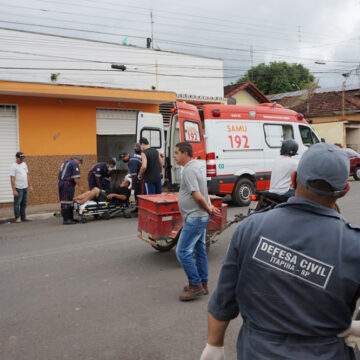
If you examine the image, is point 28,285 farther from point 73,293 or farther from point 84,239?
point 84,239

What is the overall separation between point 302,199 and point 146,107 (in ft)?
49.5

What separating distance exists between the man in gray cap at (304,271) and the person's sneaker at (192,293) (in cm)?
295

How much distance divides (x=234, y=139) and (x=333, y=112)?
21.6 metres

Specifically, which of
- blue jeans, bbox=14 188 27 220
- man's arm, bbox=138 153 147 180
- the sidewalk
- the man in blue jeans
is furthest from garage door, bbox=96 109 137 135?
the man in blue jeans

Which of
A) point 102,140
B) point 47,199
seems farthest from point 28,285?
point 102,140

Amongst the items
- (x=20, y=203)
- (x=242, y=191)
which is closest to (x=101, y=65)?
(x=20, y=203)

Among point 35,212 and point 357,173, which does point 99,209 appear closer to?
point 35,212

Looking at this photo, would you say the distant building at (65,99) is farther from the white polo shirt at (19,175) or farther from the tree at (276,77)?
the tree at (276,77)

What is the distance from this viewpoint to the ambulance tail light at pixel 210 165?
10789 millimetres

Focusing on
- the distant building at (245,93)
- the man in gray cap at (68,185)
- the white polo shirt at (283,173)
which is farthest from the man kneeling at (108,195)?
the distant building at (245,93)

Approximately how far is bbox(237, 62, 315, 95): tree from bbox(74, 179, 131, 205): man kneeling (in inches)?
1396

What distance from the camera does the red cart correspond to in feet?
19.4

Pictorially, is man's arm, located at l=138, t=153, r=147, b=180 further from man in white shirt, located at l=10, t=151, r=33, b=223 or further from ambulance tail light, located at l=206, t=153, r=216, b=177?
man in white shirt, located at l=10, t=151, r=33, b=223

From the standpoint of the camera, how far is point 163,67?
1806 centimetres
